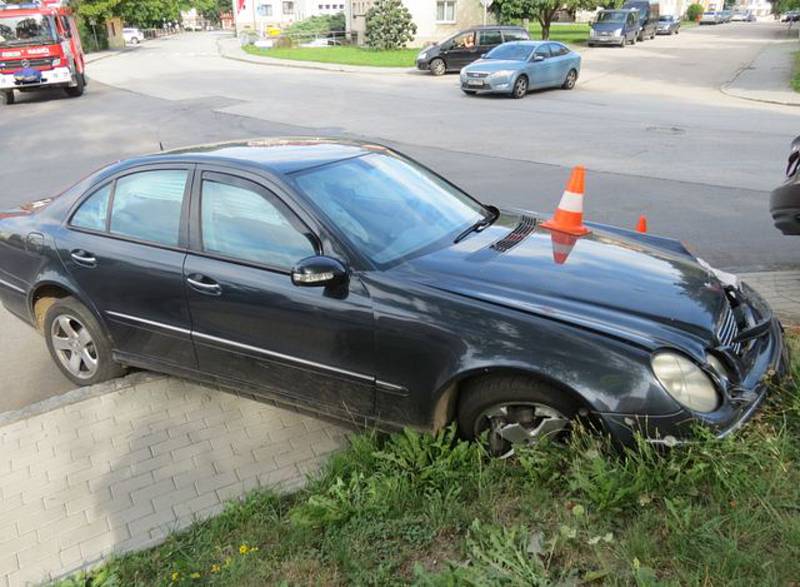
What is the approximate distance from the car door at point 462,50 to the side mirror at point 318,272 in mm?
24844

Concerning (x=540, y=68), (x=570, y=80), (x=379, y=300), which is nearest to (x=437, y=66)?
(x=570, y=80)

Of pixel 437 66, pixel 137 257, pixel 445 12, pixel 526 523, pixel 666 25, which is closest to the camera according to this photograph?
pixel 526 523

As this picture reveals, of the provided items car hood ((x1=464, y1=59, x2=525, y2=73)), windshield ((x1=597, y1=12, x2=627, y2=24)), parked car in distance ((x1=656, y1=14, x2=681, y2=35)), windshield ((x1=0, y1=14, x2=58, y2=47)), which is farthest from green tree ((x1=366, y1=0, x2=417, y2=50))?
parked car in distance ((x1=656, y1=14, x2=681, y2=35))

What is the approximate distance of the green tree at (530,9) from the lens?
37250mm

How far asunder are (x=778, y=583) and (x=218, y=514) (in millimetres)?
2320

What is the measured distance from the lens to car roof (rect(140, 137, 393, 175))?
3.75m

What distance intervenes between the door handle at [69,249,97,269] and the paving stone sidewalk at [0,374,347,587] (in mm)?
831

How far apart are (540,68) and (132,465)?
1839 cm

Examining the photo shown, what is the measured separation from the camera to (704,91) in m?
20.4

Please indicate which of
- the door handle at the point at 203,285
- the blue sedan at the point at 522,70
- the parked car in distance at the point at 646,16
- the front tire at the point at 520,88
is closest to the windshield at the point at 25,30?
the blue sedan at the point at 522,70

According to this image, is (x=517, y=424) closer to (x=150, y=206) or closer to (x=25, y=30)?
(x=150, y=206)

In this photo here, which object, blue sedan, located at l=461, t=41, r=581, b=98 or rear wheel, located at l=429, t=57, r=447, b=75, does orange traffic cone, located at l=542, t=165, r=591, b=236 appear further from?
rear wheel, located at l=429, t=57, r=447, b=75

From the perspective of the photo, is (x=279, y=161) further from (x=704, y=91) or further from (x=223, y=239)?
(x=704, y=91)

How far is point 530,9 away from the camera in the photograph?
123 feet
